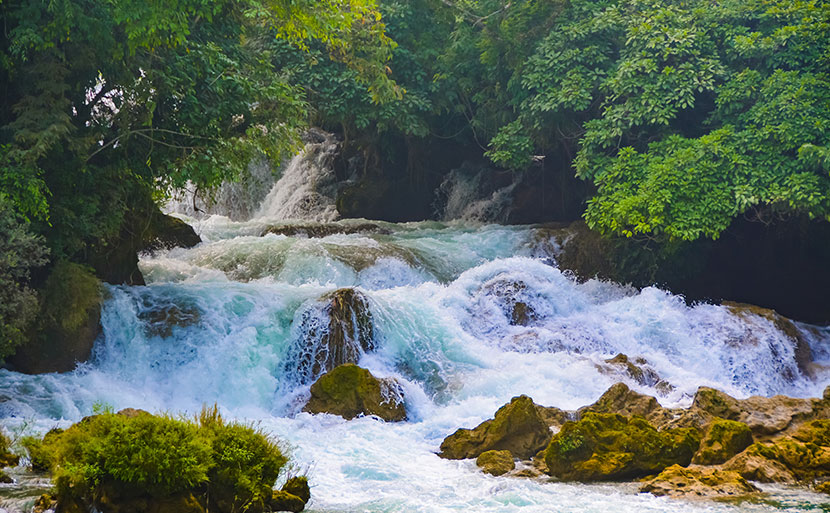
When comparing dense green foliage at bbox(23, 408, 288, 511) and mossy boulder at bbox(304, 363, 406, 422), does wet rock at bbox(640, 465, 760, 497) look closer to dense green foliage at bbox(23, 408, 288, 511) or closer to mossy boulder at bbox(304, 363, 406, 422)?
dense green foliage at bbox(23, 408, 288, 511)

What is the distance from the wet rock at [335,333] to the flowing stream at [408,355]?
5.3 inches

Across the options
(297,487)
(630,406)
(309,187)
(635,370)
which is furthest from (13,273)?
(309,187)

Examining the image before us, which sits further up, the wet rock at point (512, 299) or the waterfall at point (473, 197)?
the waterfall at point (473, 197)

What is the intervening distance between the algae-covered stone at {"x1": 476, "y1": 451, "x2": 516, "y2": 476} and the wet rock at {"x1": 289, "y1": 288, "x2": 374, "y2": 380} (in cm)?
423

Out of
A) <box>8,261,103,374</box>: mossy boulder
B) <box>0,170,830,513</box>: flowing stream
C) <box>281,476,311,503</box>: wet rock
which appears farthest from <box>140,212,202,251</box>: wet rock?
<box>281,476,311,503</box>: wet rock

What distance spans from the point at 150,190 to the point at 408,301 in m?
4.61

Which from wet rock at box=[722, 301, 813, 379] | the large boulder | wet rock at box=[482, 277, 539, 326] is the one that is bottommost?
the large boulder

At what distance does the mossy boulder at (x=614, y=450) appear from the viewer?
8.09m

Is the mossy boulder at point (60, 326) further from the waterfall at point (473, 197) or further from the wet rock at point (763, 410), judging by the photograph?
the waterfall at point (473, 197)

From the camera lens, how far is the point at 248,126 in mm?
13531

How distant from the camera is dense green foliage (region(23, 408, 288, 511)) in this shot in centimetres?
558

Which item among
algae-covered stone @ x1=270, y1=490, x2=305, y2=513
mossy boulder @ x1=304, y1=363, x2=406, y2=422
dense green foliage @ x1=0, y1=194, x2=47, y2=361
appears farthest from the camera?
mossy boulder @ x1=304, y1=363, x2=406, y2=422

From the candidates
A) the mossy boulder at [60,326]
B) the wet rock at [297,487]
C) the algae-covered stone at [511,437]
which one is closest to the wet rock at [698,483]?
the algae-covered stone at [511,437]

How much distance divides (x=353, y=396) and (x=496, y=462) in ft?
9.82
